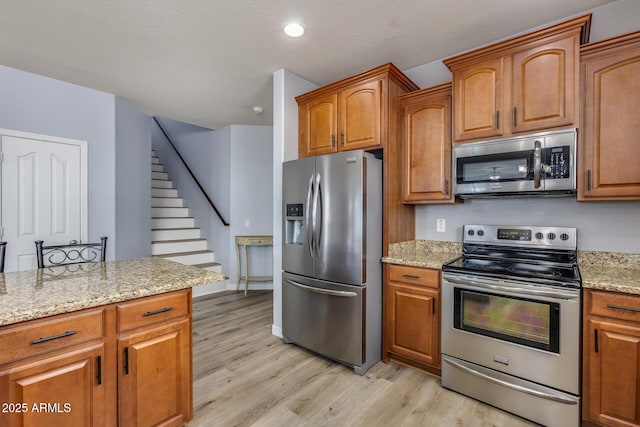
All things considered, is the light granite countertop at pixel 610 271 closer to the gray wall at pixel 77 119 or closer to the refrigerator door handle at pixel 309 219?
the refrigerator door handle at pixel 309 219

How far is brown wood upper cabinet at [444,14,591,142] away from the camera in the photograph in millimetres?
1955

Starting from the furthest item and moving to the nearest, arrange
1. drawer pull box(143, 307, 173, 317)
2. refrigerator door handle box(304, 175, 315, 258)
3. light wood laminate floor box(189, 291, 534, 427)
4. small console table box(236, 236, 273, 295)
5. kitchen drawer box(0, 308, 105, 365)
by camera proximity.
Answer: small console table box(236, 236, 273, 295) → refrigerator door handle box(304, 175, 315, 258) → light wood laminate floor box(189, 291, 534, 427) → drawer pull box(143, 307, 173, 317) → kitchen drawer box(0, 308, 105, 365)

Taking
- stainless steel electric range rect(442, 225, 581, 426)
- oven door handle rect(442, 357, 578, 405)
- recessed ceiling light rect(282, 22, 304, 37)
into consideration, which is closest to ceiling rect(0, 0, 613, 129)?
recessed ceiling light rect(282, 22, 304, 37)

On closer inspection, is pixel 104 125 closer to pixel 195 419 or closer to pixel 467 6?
pixel 195 419

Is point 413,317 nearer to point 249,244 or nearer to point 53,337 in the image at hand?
point 53,337

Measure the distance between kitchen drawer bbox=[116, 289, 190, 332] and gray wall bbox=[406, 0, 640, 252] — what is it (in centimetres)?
228

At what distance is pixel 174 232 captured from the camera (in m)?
5.26

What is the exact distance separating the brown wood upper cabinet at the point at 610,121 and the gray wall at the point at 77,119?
463 cm

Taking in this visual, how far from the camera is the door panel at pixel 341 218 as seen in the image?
2.40 meters

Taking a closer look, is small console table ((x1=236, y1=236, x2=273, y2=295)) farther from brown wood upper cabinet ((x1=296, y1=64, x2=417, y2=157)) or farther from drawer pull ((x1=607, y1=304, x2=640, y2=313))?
drawer pull ((x1=607, y1=304, x2=640, y2=313))

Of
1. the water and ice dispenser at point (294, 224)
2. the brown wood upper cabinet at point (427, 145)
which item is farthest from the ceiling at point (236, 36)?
the water and ice dispenser at point (294, 224)

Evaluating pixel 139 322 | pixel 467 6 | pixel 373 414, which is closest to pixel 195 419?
pixel 139 322

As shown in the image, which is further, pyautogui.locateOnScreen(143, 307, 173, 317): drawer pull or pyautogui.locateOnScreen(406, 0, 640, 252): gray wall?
pyautogui.locateOnScreen(406, 0, 640, 252): gray wall

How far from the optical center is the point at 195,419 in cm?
192
